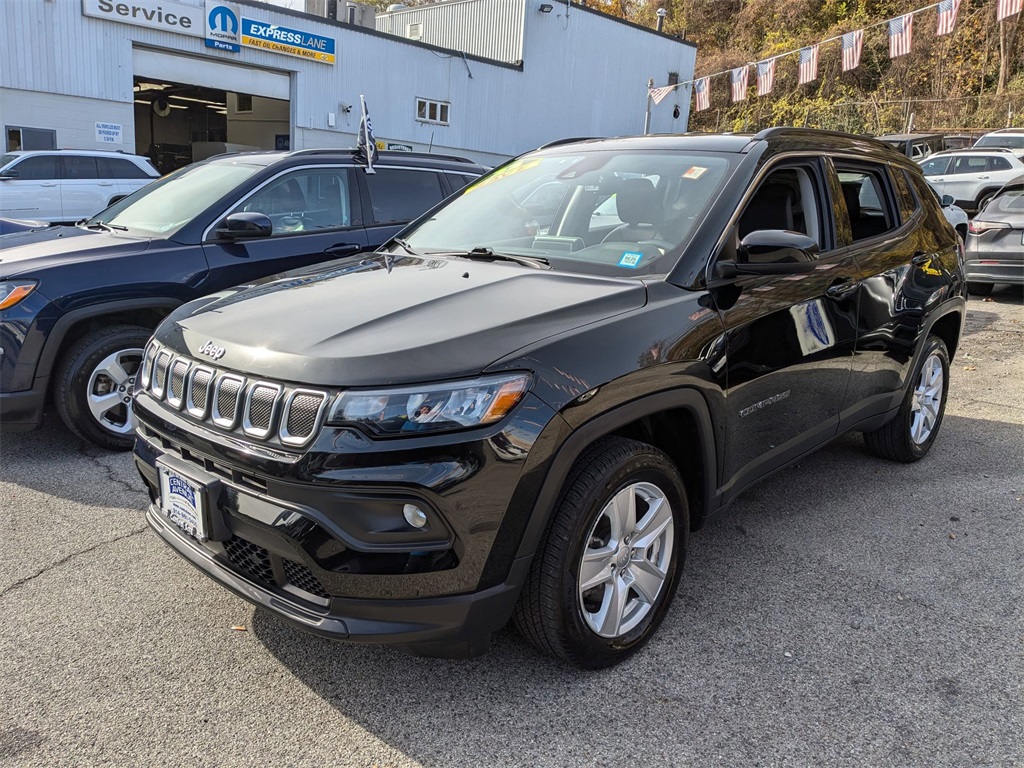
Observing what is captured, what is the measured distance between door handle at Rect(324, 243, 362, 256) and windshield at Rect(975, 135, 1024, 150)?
17.9 meters

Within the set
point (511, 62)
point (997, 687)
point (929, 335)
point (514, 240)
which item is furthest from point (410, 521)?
point (511, 62)

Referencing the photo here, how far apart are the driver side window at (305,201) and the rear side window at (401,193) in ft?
0.80

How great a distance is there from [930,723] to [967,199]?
17246 millimetres

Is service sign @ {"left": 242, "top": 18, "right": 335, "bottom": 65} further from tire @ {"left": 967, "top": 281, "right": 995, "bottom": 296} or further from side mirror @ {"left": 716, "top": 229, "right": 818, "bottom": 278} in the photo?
side mirror @ {"left": 716, "top": 229, "right": 818, "bottom": 278}

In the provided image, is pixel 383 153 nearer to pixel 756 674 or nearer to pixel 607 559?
pixel 607 559

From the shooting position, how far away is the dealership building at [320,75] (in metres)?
16.7

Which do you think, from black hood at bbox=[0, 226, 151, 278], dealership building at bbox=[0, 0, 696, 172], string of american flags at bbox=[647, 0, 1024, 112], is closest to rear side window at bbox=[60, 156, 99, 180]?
dealership building at bbox=[0, 0, 696, 172]

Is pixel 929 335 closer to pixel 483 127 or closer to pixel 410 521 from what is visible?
pixel 410 521

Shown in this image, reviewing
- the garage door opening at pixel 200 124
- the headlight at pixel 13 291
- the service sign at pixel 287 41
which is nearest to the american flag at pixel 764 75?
the service sign at pixel 287 41

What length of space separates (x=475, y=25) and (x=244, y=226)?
2630 cm

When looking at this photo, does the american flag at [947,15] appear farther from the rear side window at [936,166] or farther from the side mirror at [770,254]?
the side mirror at [770,254]

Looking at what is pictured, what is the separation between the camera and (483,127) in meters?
26.1

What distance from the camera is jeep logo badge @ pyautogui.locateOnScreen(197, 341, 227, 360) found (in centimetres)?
247

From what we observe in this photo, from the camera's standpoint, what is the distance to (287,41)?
65.6ft
